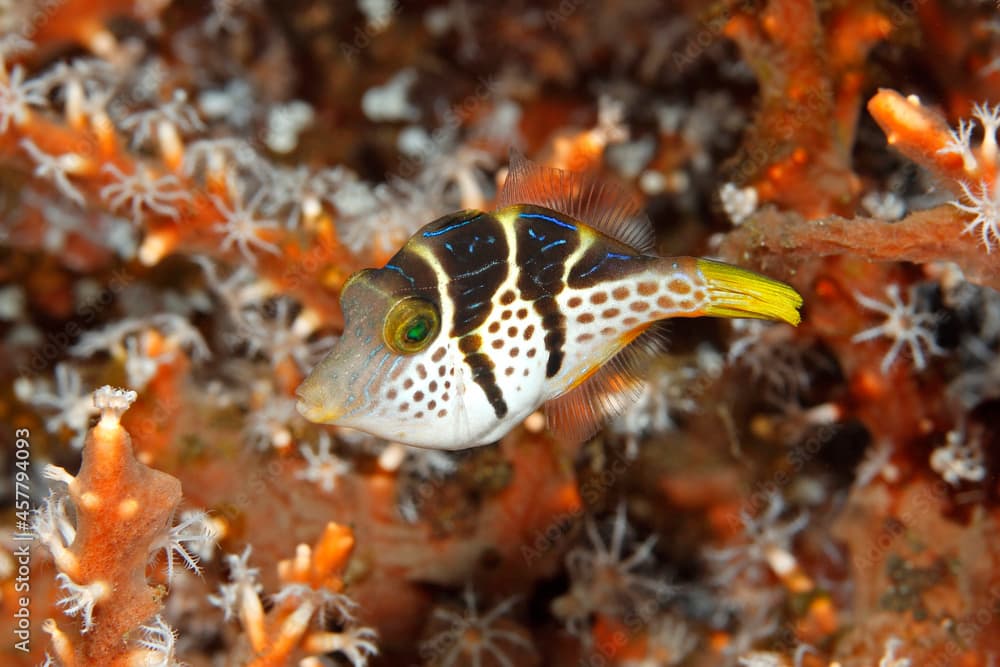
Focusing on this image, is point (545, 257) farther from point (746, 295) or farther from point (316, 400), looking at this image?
point (316, 400)

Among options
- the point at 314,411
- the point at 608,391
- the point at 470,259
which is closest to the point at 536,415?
the point at 608,391

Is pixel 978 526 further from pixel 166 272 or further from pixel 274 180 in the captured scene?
pixel 166 272

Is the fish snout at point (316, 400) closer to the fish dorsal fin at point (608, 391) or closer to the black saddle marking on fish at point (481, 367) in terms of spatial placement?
the black saddle marking on fish at point (481, 367)

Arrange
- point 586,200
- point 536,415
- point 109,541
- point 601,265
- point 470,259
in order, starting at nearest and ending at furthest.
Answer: point 109,541, point 470,259, point 601,265, point 586,200, point 536,415

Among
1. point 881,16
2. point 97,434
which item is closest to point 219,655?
point 97,434

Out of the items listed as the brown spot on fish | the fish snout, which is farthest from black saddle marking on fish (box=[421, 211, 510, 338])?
the brown spot on fish

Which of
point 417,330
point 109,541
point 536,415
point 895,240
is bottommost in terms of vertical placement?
point 536,415

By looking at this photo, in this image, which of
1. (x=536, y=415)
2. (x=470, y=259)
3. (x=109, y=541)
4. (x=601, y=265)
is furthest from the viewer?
(x=536, y=415)

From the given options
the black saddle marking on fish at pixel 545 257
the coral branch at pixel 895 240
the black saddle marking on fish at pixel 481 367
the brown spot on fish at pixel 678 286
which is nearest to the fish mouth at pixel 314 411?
the black saddle marking on fish at pixel 481 367
